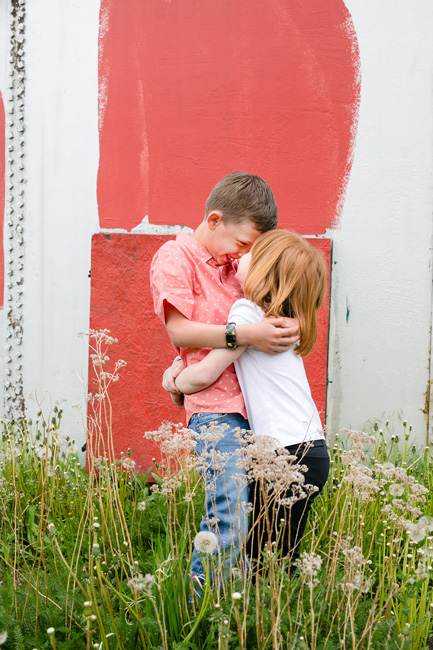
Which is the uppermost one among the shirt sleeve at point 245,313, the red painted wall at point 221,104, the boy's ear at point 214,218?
the red painted wall at point 221,104

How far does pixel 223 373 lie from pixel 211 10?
9.12 ft

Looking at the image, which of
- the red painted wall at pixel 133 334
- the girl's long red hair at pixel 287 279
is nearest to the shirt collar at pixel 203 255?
the girl's long red hair at pixel 287 279

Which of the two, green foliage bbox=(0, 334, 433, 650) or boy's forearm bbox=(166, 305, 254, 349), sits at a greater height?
boy's forearm bbox=(166, 305, 254, 349)

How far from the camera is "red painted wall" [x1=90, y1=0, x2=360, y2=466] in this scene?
395cm

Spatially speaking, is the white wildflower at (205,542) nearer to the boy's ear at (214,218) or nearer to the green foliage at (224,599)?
the green foliage at (224,599)

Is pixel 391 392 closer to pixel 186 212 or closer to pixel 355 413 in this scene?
pixel 355 413

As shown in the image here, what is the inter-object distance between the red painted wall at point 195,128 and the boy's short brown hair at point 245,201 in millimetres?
1390

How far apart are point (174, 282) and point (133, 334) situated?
1952 millimetres

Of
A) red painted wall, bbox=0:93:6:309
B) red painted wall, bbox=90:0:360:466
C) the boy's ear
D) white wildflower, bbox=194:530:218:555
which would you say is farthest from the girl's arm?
red painted wall, bbox=0:93:6:309

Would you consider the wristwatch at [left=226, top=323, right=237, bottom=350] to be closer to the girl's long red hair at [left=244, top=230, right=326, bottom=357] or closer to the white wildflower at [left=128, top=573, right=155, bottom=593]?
the girl's long red hair at [left=244, top=230, right=326, bottom=357]

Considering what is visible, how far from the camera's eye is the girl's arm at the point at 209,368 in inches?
92.1

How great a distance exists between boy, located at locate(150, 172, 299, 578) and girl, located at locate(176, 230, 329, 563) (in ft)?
0.22

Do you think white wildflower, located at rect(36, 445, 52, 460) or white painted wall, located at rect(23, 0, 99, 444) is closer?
white wildflower, located at rect(36, 445, 52, 460)

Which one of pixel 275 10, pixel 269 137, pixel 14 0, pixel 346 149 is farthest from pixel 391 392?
pixel 14 0
